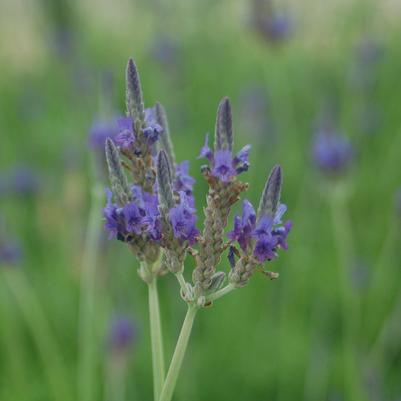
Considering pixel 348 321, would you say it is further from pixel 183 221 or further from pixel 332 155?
pixel 183 221

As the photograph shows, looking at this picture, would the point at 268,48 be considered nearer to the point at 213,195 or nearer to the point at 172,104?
the point at 172,104

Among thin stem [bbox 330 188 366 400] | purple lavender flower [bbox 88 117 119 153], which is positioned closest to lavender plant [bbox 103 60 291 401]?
purple lavender flower [bbox 88 117 119 153]

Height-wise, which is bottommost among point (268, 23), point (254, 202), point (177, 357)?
point (177, 357)

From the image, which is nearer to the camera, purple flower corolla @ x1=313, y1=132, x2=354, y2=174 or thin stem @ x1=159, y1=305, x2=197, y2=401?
thin stem @ x1=159, y1=305, x2=197, y2=401

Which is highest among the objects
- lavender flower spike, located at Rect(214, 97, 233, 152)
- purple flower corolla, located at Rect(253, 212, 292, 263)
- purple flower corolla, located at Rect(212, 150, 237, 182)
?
lavender flower spike, located at Rect(214, 97, 233, 152)

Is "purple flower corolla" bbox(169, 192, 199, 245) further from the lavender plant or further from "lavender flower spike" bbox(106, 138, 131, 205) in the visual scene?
"lavender flower spike" bbox(106, 138, 131, 205)

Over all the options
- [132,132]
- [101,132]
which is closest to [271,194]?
[132,132]

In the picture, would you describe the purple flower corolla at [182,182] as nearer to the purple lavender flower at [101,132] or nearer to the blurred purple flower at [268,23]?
the purple lavender flower at [101,132]
